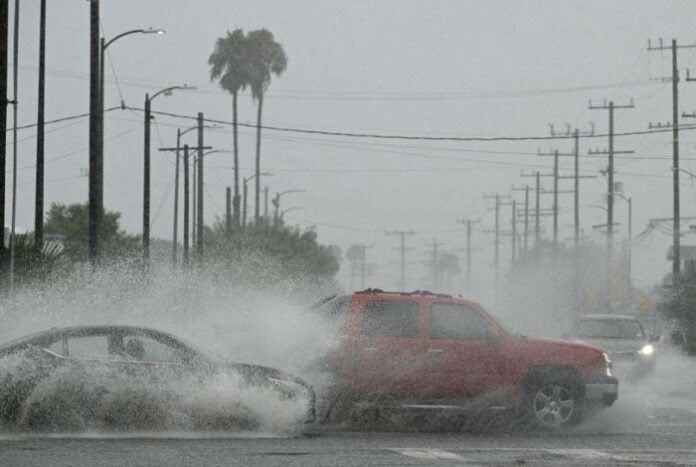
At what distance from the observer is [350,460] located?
15.9m

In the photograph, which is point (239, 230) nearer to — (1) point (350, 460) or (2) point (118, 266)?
(2) point (118, 266)

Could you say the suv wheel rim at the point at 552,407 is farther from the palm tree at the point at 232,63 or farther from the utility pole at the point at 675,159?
the palm tree at the point at 232,63

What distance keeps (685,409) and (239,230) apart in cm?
5720

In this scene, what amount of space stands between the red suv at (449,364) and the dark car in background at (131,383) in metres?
1.48

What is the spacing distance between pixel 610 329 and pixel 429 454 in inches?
726

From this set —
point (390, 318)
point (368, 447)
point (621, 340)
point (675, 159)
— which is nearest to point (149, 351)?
point (368, 447)

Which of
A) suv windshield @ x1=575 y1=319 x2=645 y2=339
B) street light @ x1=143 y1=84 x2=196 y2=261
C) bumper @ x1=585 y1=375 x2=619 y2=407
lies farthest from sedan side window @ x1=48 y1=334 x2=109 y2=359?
street light @ x1=143 y1=84 x2=196 y2=261

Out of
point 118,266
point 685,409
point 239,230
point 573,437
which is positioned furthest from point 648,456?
point 239,230

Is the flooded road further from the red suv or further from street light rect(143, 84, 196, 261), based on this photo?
street light rect(143, 84, 196, 261)

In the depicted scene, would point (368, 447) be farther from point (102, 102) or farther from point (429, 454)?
→ point (102, 102)

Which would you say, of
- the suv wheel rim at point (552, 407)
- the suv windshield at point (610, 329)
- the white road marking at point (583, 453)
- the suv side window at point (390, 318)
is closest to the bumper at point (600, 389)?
the suv wheel rim at point (552, 407)

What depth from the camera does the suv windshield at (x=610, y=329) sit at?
34312 mm

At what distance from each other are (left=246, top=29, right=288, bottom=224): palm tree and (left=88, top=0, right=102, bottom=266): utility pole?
6044 centimetres

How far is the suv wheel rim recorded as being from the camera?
67.9 ft
